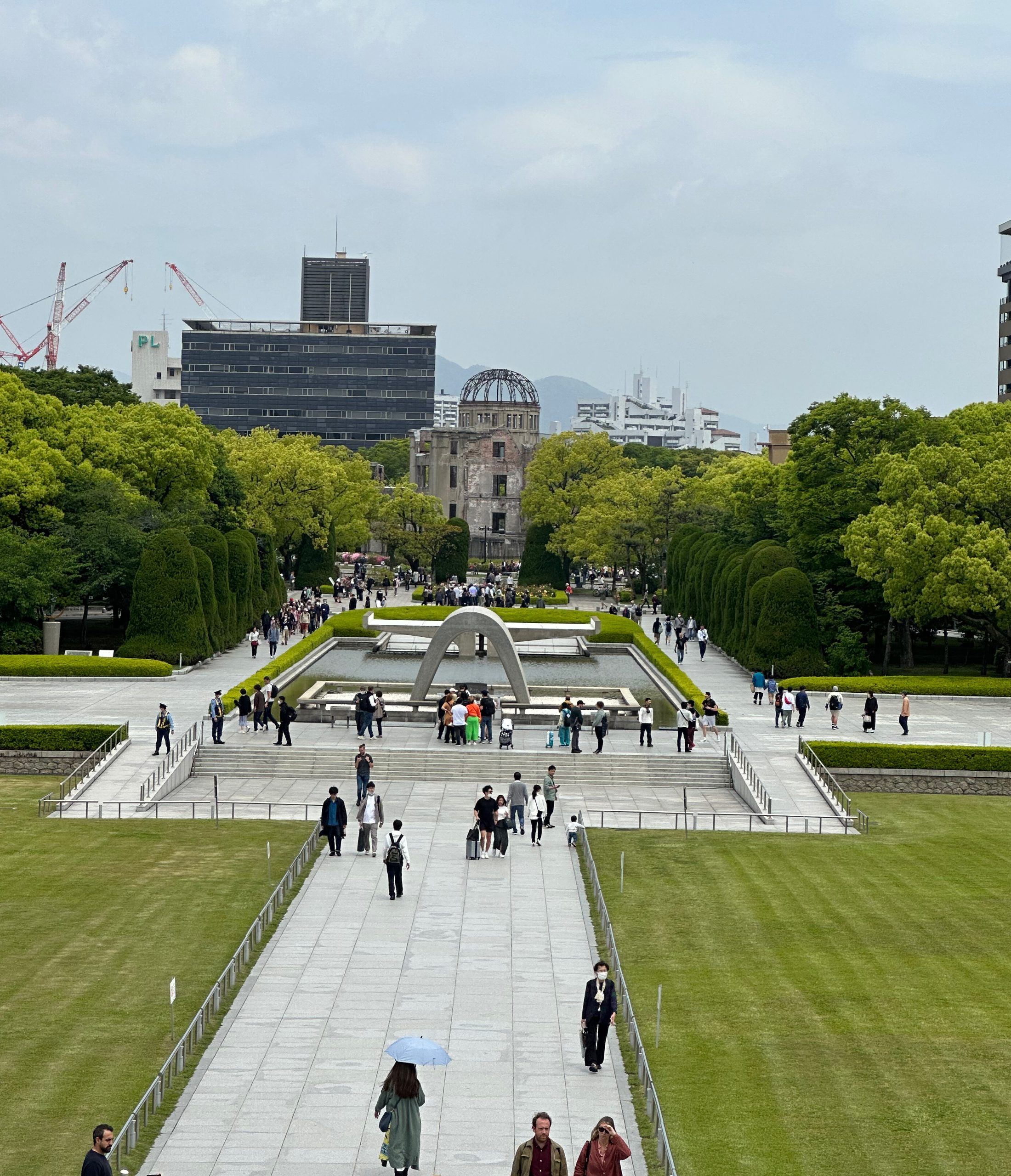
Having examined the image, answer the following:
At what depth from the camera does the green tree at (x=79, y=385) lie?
76562mm

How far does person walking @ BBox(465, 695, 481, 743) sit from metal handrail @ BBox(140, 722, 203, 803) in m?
6.74

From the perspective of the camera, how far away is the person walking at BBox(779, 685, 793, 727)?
43250mm

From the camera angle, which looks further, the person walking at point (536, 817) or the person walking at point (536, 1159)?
the person walking at point (536, 817)

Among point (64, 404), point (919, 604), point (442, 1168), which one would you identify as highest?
point (64, 404)

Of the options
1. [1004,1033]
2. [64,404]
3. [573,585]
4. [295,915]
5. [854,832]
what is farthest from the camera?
[573,585]

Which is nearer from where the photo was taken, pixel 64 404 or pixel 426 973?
pixel 426 973

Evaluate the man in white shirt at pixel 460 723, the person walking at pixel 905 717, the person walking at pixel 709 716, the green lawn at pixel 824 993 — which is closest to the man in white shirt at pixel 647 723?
the person walking at pixel 709 716

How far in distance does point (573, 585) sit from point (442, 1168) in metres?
94.9

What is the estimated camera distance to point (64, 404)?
76125 mm

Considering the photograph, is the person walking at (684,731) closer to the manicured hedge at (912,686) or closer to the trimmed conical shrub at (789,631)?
the manicured hedge at (912,686)

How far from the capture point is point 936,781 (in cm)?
3753

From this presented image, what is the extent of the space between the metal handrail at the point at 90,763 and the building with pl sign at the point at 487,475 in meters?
88.6

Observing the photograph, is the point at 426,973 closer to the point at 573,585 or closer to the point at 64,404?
the point at 64,404

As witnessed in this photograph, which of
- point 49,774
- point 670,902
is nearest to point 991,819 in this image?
point 670,902
